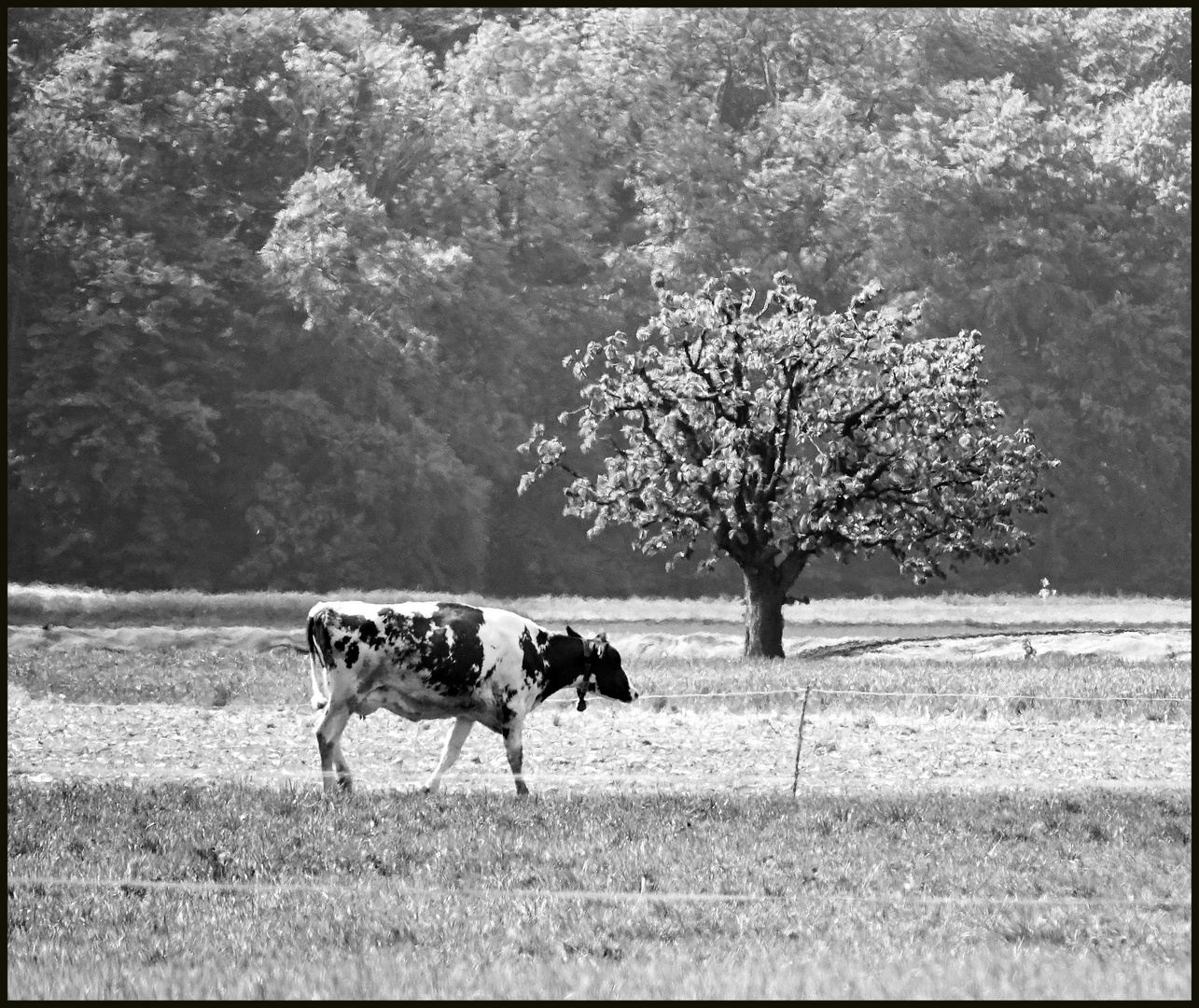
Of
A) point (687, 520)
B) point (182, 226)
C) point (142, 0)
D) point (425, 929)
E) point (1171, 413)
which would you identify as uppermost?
point (142, 0)

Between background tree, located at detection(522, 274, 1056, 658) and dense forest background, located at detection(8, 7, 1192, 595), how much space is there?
27249 millimetres

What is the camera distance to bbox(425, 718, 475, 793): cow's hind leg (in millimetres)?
15141

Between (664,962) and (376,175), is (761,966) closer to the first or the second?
(664,962)

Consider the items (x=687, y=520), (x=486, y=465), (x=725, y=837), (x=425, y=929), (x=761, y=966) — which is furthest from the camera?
(x=486, y=465)

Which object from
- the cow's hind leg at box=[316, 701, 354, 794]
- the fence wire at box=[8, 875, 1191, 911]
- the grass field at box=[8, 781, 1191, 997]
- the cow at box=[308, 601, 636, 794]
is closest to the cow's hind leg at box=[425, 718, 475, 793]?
the cow at box=[308, 601, 636, 794]

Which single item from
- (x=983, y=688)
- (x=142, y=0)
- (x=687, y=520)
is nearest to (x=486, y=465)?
(x=142, y=0)

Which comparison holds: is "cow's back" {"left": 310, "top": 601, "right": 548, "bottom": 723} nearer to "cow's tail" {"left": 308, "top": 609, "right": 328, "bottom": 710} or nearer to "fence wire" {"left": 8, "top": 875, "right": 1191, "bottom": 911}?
"cow's tail" {"left": 308, "top": 609, "right": 328, "bottom": 710}

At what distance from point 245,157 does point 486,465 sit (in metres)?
13.2

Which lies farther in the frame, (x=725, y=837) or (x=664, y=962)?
(x=725, y=837)

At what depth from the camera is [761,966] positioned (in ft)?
28.9

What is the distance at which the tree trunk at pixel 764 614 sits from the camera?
105 feet

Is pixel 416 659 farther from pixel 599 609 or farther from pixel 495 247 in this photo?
pixel 495 247

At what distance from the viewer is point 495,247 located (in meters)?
66.4

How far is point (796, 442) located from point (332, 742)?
18.0 m
